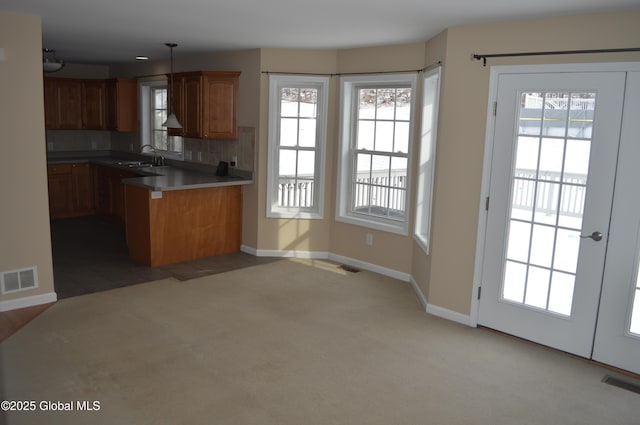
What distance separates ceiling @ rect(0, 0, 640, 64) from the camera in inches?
140

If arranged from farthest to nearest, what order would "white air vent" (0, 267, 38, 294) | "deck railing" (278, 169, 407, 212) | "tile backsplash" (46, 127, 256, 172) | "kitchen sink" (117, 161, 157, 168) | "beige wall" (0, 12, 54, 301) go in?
1. "kitchen sink" (117, 161, 157, 168)
2. "tile backsplash" (46, 127, 256, 172)
3. "deck railing" (278, 169, 407, 212)
4. "white air vent" (0, 267, 38, 294)
5. "beige wall" (0, 12, 54, 301)

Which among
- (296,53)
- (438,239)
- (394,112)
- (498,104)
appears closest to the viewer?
(498,104)

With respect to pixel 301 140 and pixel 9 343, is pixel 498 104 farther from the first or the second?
pixel 9 343

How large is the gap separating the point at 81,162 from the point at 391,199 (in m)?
5.10

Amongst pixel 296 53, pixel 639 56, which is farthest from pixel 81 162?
pixel 639 56

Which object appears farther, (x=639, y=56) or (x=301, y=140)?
(x=301, y=140)

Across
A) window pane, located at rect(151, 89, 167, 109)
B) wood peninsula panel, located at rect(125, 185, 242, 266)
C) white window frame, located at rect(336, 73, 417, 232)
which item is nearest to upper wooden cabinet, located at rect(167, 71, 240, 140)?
Answer: wood peninsula panel, located at rect(125, 185, 242, 266)

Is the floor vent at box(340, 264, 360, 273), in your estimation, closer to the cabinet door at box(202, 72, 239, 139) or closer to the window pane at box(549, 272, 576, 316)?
the cabinet door at box(202, 72, 239, 139)

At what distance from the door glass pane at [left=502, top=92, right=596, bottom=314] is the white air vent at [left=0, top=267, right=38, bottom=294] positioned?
13.1 feet

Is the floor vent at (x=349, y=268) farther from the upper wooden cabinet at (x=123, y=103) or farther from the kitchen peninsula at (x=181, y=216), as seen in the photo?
the upper wooden cabinet at (x=123, y=103)

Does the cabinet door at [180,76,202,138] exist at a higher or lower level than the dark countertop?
higher

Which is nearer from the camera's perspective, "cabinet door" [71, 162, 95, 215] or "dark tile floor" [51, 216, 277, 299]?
"dark tile floor" [51, 216, 277, 299]

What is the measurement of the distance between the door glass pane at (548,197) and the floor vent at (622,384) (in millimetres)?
519

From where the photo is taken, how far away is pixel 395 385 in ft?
11.0
